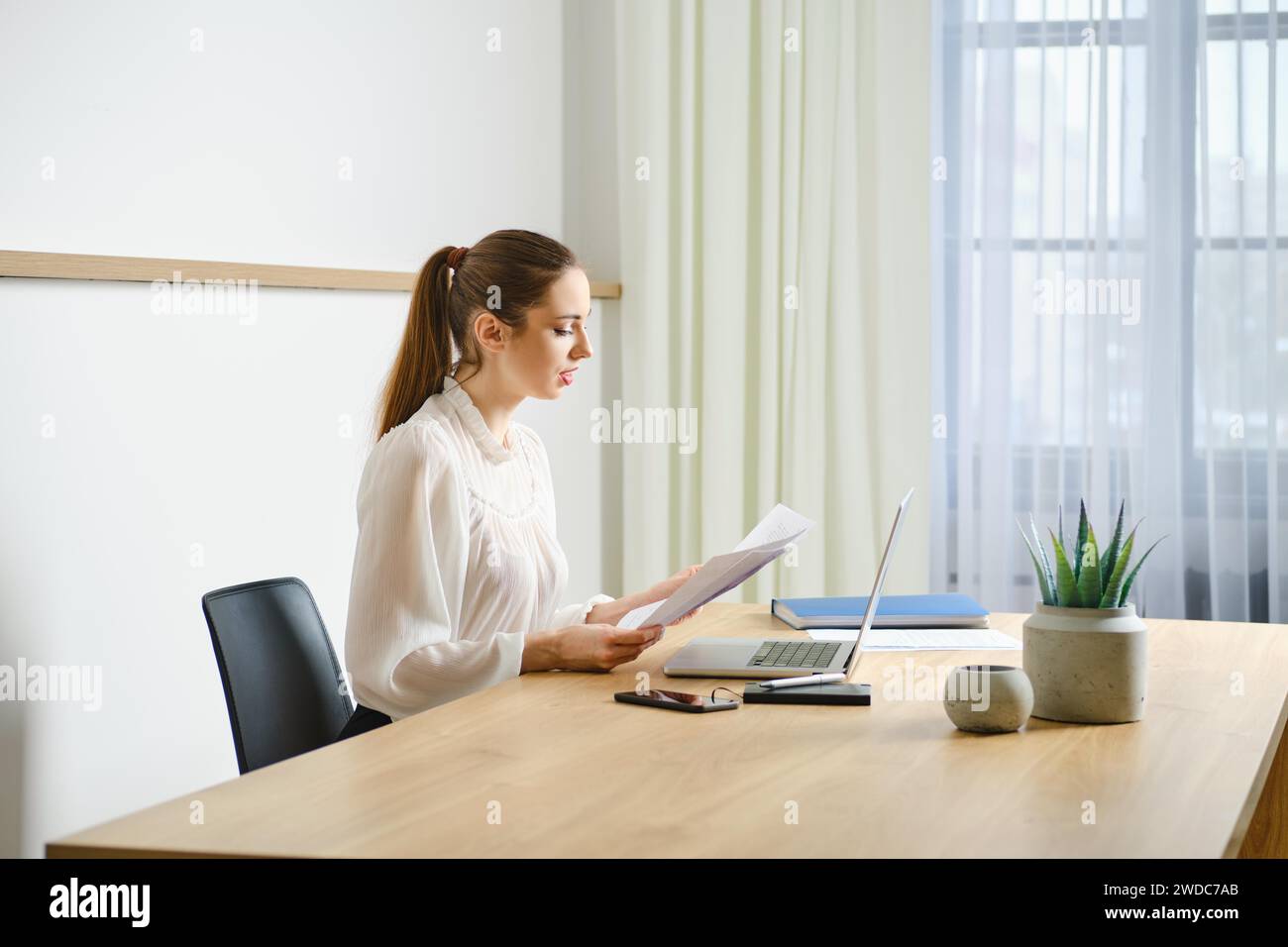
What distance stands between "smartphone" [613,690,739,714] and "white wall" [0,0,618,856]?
0.97m

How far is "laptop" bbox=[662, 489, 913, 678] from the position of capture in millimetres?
1710

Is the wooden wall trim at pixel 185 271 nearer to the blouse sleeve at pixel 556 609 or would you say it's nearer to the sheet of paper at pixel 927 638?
the blouse sleeve at pixel 556 609

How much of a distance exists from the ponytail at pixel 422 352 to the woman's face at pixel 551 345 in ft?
0.37

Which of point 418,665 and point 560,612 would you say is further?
point 560,612

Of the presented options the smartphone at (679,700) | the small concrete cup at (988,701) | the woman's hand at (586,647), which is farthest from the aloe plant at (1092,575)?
the woman's hand at (586,647)

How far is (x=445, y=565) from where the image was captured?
192 centimetres

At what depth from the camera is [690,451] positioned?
3631 mm

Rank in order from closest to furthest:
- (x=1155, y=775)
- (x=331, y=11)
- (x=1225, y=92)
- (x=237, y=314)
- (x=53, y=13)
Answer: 1. (x=1155, y=775)
2. (x=53, y=13)
3. (x=237, y=314)
4. (x=331, y=11)
5. (x=1225, y=92)
